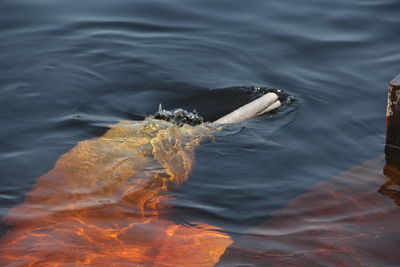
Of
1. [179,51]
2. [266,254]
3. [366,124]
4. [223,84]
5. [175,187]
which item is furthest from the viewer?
[179,51]

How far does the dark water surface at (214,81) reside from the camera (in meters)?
5.00

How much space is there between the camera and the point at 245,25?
8.30 meters

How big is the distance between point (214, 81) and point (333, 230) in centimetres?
284

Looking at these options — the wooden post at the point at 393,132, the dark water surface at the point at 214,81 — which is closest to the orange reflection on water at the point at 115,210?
the dark water surface at the point at 214,81

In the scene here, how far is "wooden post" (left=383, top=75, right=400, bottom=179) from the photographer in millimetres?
4895

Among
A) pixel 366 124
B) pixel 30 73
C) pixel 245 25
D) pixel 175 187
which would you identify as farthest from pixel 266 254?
pixel 245 25

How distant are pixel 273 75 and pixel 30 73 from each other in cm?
269

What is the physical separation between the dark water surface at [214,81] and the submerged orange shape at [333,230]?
0.18 metres

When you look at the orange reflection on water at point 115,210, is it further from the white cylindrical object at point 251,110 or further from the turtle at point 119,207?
the white cylindrical object at point 251,110

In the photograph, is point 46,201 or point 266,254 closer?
point 266,254

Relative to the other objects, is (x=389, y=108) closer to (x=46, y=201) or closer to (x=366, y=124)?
(x=366, y=124)

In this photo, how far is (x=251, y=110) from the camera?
5.69m

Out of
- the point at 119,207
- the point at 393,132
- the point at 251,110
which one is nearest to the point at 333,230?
the point at 393,132

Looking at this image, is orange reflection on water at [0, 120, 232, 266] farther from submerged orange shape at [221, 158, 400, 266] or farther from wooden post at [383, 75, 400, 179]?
wooden post at [383, 75, 400, 179]
